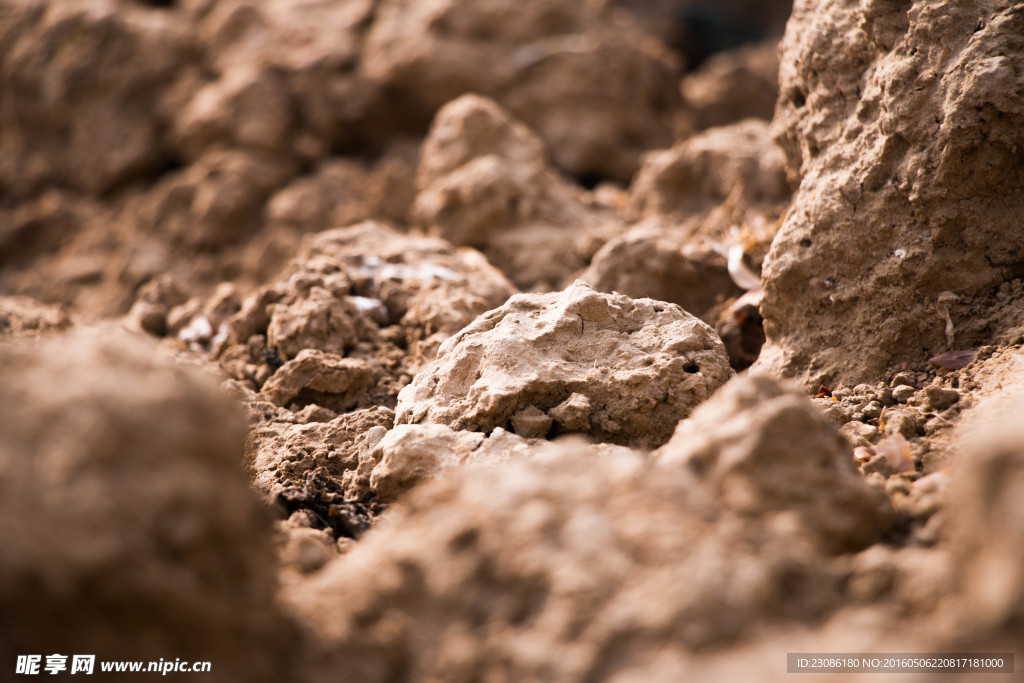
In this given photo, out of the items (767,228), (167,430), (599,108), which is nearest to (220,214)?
(599,108)

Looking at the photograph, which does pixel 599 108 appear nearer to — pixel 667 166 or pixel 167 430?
pixel 667 166

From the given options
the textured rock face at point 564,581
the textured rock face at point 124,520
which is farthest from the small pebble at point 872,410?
the textured rock face at point 124,520

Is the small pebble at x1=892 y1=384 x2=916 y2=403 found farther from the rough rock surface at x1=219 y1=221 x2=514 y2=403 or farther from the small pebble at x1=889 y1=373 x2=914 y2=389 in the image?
the rough rock surface at x1=219 y1=221 x2=514 y2=403

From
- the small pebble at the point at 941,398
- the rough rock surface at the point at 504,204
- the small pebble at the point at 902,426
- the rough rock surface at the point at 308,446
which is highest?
the small pebble at the point at 941,398

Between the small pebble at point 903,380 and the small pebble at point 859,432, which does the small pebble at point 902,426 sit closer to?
the small pebble at point 859,432

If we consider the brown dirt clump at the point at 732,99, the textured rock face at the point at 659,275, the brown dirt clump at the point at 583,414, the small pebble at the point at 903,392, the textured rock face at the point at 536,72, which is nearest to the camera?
the brown dirt clump at the point at 583,414
